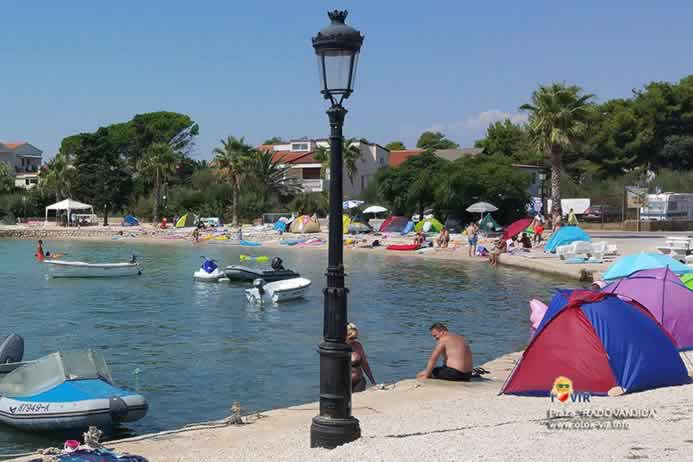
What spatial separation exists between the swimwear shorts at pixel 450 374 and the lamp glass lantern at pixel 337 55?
264 inches

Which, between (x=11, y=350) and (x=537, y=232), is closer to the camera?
(x=11, y=350)

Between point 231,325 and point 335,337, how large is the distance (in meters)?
16.1

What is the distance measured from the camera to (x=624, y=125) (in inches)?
2872

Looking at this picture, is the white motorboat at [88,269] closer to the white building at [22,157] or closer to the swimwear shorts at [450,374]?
the swimwear shorts at [450,374]

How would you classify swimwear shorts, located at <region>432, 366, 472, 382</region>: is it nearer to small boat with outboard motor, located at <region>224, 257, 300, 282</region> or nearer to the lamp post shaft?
the lamp post shaft

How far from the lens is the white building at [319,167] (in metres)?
86.6

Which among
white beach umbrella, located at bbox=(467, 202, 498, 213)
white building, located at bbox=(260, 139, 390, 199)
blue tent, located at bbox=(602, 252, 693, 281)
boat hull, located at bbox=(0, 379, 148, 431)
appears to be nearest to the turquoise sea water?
boat hull, located at bbox=(0, 379, 148, 431)

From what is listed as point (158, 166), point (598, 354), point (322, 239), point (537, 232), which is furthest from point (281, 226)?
point (598, 354)

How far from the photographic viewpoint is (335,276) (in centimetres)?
788

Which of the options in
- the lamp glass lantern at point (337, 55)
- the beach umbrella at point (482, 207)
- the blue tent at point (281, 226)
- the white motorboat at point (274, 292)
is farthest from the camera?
the blue tent at point (281, 226)

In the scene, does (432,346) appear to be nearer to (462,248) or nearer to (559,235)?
(559,235)

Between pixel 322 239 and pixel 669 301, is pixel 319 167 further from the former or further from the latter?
pixel 669 301

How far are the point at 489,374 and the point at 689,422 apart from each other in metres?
5.72

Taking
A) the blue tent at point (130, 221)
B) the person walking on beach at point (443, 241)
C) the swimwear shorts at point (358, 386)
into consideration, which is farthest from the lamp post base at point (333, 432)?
the blue tent at point (130, 221)
